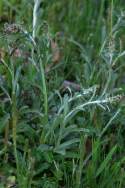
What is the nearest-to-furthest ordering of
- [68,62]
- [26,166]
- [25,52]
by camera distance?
1. [26,166]
2. [25,52]
3. [68,62]

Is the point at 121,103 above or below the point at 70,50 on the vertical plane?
below

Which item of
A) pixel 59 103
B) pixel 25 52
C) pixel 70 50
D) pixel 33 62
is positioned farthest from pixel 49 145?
pixel 70 50

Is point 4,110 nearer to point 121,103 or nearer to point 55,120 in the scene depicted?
point 55,120

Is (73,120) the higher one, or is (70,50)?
(70,50)

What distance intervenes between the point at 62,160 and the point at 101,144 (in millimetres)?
207

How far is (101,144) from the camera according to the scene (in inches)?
76.6

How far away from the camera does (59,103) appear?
2.00 meters

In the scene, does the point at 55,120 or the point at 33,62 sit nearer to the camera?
the point at 55,120

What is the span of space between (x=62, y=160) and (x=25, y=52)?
62cm

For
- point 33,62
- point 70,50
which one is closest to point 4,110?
point 33,62

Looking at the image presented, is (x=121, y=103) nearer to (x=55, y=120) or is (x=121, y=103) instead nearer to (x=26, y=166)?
(x=55, y=120)

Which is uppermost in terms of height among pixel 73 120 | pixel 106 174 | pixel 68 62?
pixel 68 62

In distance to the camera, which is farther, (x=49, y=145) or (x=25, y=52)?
(x=25, y=52)

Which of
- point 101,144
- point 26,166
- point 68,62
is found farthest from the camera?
point 68,62
